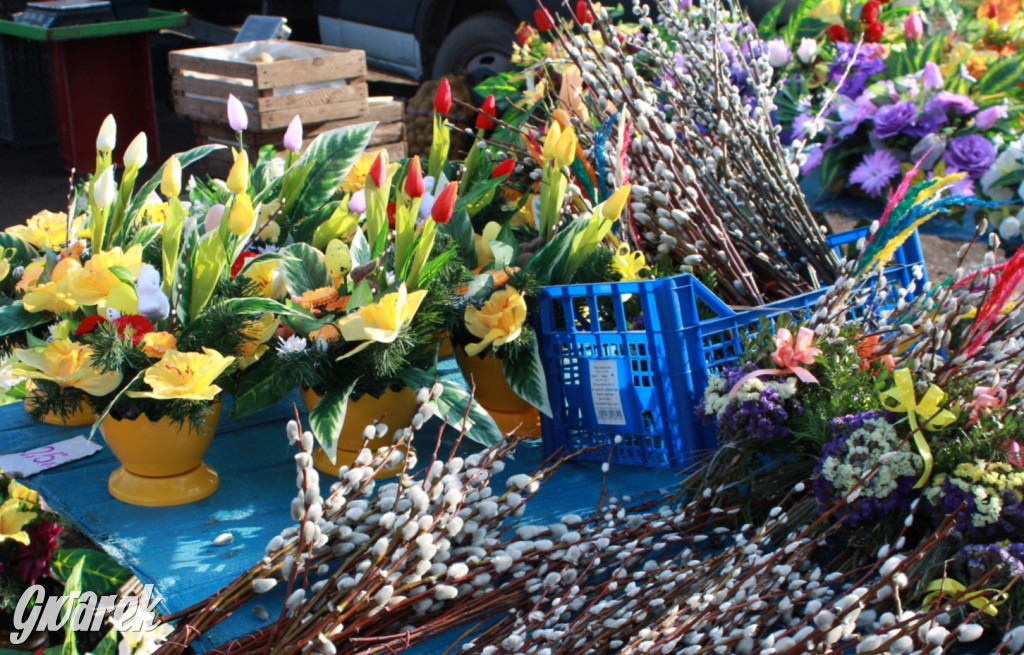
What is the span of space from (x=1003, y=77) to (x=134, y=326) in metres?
2.22

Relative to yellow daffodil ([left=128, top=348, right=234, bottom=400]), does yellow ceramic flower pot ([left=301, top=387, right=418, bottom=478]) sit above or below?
below

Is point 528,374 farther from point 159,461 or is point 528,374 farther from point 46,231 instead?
point 46,231

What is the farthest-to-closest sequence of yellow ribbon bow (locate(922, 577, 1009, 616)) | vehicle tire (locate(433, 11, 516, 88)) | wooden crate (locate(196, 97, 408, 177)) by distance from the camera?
1. vehicle tire (locate(433, 11, 516, 88))
2. wooden crate (locate(196, 97, 408, 177))
3. yellow ribbon bow (locate(922, 577, 1009, 616))

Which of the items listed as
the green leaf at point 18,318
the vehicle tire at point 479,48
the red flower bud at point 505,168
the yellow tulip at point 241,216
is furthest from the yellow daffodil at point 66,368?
the vehicle tire at point 479,48

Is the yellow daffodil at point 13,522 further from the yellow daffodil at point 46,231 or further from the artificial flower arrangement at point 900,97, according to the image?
the artificial flower arrangement at point 900,97

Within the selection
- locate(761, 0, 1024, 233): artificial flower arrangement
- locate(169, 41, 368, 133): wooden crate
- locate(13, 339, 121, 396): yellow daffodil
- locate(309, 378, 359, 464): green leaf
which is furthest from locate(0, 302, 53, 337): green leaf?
locate(169, 41, 368, 133): wooden crate

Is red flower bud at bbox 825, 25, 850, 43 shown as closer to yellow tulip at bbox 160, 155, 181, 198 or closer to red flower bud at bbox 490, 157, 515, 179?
red flower bud at bbox 490, 157, 515, 179

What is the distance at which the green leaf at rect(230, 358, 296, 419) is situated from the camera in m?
1.44

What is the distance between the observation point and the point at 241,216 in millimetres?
1371

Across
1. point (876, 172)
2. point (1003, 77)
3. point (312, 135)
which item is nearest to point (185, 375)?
point (876, 172)

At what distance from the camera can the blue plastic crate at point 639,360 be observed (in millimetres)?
1459

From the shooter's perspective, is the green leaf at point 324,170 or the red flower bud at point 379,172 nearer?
the red flower bud at point 379,172

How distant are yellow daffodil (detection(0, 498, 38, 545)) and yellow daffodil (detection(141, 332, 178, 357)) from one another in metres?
0.49

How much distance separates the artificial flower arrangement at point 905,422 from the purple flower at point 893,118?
116 cm
